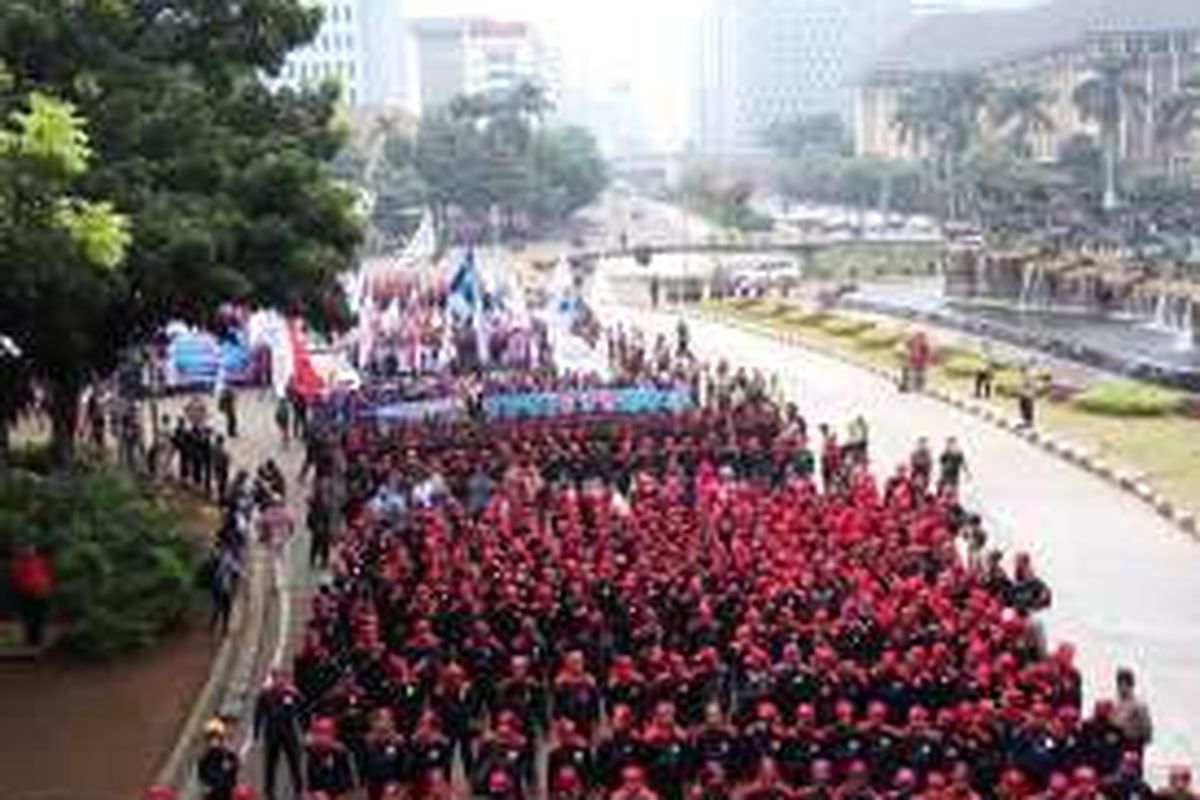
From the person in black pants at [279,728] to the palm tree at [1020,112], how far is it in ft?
323

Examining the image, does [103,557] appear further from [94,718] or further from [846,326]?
[846,326]

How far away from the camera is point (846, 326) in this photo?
6412cm

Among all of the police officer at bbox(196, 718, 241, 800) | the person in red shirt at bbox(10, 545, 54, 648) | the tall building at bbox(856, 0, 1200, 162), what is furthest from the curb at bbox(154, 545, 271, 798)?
the tall building at bbox(856, 0, 1200, 162)

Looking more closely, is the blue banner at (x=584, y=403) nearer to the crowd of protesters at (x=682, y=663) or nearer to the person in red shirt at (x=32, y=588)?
the crowd of protesters at (x=682, y=663)

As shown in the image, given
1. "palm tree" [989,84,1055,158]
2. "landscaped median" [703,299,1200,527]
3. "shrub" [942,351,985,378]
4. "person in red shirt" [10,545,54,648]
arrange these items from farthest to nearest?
"palm tree" [989,84,1055,158] < "shrub" [942,351,985,378] < "landscaped median" [703,299,1200,527] < "person in red shirt" [10,545,54,648]

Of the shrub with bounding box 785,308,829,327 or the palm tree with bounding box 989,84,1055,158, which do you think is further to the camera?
the palm tree with bounding box 989,84,1055,158

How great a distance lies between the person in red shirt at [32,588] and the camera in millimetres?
23922

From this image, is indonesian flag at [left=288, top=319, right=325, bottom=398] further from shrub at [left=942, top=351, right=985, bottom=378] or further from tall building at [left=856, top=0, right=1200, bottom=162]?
tall building at [left=856, top=0, right=1200, bottom=162]

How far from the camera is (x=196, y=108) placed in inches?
1103

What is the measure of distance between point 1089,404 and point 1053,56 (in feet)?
323

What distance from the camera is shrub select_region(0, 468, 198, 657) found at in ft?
79.0

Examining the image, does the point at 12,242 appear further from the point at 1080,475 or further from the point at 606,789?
the point at 1080,475

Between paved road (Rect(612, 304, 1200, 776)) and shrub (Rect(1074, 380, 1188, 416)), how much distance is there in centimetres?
226

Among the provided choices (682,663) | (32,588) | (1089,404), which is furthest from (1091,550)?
(32,588)
